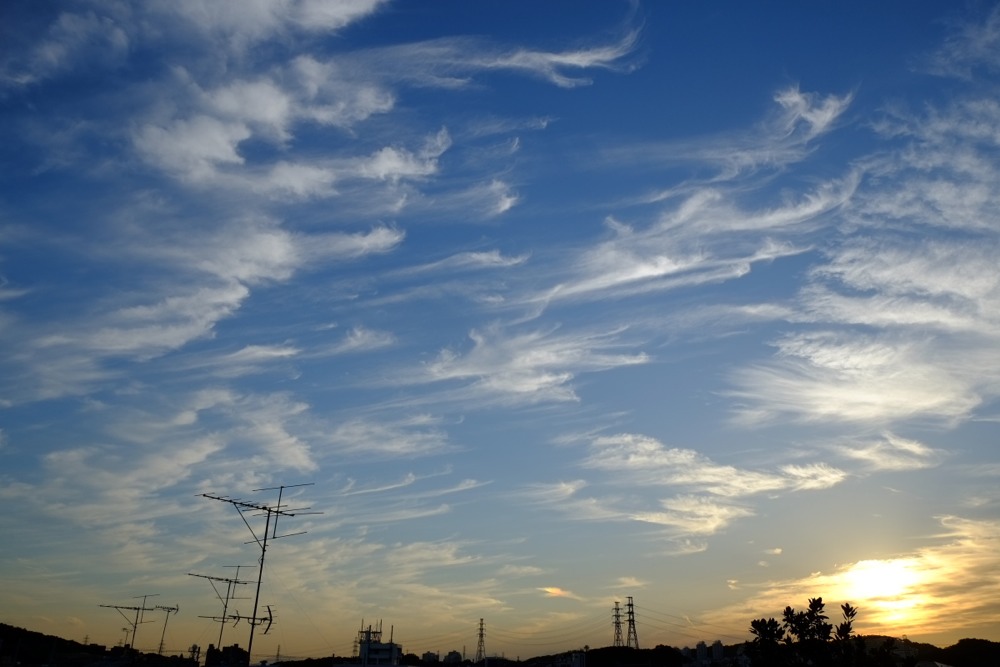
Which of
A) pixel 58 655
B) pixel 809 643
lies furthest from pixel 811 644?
pixel 58 655

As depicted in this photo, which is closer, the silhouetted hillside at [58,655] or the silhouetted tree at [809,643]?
the silhouetted tree at [809,643]

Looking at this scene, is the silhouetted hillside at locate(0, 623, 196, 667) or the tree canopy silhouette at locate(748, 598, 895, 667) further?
the silhouetted hillside at locate(0, 623, 196, 667)

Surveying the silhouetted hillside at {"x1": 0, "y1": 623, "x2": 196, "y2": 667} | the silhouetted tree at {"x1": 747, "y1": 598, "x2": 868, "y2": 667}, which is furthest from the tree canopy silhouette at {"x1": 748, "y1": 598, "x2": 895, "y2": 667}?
the silhouetted hillside at {"x1": 0, "y1": 623, "x2": 196, "y2": 667}

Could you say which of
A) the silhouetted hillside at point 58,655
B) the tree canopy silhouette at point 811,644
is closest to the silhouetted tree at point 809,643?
the tree canopy silhouette at point 811,644

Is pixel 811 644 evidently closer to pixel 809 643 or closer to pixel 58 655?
pixel 809 643

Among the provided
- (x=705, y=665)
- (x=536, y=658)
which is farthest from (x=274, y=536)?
(x=536, y=658)

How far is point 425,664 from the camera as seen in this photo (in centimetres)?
17975

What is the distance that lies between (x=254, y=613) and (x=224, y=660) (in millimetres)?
126189

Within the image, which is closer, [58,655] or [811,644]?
[811,644]

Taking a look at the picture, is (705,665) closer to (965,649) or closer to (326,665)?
(965,649)

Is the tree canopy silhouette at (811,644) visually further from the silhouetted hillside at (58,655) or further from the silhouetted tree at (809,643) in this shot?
the silhouetted hillside at (58,655)

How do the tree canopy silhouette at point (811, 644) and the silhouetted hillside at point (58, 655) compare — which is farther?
the silhouetted hillside at point (58, 655)

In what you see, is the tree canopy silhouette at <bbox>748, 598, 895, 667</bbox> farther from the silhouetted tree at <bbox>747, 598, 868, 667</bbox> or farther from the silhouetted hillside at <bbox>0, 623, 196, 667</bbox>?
the silhouetted hillside at <bbox>0, 623, 196, 667</bbox>

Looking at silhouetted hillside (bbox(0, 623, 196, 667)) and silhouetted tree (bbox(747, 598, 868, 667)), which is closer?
silhouetted tree (bbox(747, 598, 868, 667))
